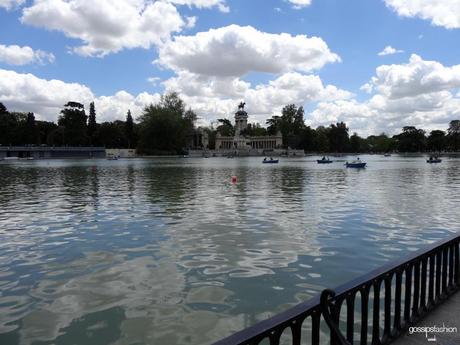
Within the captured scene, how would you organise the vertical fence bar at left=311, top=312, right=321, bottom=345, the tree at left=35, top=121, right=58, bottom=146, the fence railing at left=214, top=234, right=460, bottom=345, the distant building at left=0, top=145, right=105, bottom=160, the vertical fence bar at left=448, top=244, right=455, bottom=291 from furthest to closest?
the tree at left=35, top=121, right=58, bottom=146 < the distant building at left=0, top=145, right=105, bottom=160 < the vertical fence bar at left=448, top=244, right=455, bottom=291 < the vertical fence bar at left=311, top=312, right=321, bottom=345 < the fence railing at left=214, top=234, right=460, bottom=345

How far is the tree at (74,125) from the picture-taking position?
15712cm

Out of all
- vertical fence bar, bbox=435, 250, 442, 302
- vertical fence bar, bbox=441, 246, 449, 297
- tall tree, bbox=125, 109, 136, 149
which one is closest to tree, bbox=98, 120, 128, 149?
tall tree, bbox=125, 109, 136, 149

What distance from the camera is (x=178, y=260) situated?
12047 millimetres

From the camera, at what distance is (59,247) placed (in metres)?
13.7

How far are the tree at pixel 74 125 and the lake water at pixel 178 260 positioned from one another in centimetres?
14271

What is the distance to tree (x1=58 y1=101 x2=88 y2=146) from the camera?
157 metres

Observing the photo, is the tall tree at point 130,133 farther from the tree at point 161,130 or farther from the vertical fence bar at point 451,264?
the vertical fence bar at point 451,264

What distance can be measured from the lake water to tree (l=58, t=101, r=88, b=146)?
142714 millimetres

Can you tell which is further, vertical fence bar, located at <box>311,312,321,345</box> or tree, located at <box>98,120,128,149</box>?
tree, located at <box>98,120,128,149</box>

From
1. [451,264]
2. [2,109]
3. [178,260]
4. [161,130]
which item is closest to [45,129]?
[2,109]

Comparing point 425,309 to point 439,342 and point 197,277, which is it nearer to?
point 439,342

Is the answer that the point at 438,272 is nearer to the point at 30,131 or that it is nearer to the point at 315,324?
the point at 315,324

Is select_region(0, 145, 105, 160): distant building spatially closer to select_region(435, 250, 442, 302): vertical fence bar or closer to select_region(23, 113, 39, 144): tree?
select_region(23, 113, 39, 144): tree

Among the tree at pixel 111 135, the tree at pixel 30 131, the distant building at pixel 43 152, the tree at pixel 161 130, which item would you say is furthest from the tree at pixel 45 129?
the tree at pixel 161 130
